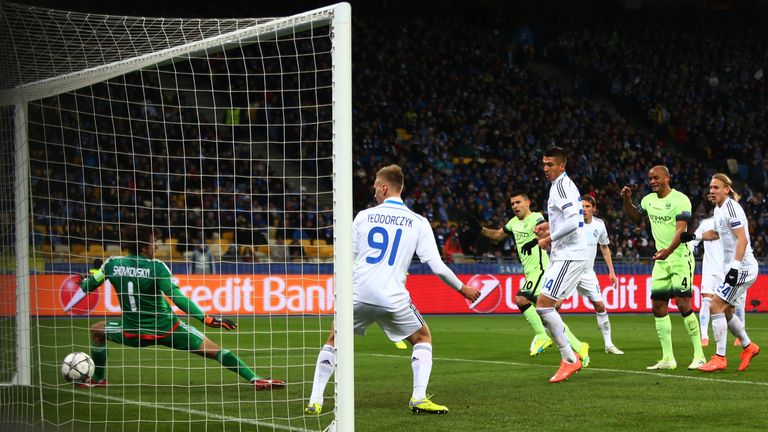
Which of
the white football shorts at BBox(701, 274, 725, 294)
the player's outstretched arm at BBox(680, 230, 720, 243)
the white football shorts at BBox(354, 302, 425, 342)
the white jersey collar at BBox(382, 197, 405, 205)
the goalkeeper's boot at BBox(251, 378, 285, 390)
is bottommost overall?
the goalkeeper's boot at BBox(251, 378, 285, 390)

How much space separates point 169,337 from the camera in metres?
10.1

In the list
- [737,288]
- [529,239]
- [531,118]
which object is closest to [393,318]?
[737,288]

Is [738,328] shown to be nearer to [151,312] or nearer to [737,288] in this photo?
[737,288]

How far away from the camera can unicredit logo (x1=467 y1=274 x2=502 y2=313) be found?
1004 inches

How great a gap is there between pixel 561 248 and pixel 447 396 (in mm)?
2281

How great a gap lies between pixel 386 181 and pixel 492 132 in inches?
957

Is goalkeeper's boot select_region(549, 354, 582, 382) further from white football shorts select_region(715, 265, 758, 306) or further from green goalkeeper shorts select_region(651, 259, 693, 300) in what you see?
white football shorts select_region(715, 265, 758, 306)

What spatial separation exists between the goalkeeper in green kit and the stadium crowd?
11924 millimetres

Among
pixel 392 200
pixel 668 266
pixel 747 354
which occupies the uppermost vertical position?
pixel 392 200

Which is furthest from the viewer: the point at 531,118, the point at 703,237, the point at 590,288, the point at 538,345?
the point at 531,118

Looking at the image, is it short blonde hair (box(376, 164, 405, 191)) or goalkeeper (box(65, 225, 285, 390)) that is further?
goalkeeper (box(65, 225, 285, 390))

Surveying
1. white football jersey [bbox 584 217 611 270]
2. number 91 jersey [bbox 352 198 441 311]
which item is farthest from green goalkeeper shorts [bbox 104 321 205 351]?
white football jersey [bbox 584 217 611 270]

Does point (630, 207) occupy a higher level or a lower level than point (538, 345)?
higher

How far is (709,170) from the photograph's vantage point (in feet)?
112
